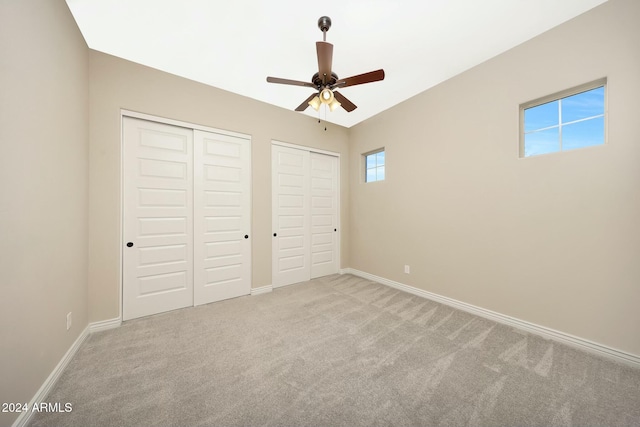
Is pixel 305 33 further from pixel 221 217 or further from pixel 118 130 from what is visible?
pixel 221 217

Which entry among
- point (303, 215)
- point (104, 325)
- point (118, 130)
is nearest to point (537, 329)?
point (303, 215)

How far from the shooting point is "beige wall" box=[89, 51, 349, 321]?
7.52 feet

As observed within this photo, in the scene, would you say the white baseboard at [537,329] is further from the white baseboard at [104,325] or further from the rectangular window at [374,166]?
the white baseboard at [104,325]

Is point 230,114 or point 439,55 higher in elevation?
point 439,55

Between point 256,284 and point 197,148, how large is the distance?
216cm

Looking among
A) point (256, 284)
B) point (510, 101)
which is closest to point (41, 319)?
point (256, 284)

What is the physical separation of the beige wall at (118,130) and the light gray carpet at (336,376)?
2.31ft

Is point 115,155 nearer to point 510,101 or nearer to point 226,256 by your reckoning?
point 226,256

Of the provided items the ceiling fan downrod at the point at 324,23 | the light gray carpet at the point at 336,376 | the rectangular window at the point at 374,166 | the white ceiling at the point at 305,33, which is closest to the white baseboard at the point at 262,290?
the light gray carpet at the point at 336,376

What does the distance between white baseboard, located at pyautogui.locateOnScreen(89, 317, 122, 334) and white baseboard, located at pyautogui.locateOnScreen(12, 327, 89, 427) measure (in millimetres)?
165

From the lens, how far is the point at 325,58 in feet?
6.19

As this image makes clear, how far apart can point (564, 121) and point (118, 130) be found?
185 inches

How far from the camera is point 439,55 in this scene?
2.43 metres

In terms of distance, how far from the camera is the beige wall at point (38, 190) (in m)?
1.17
